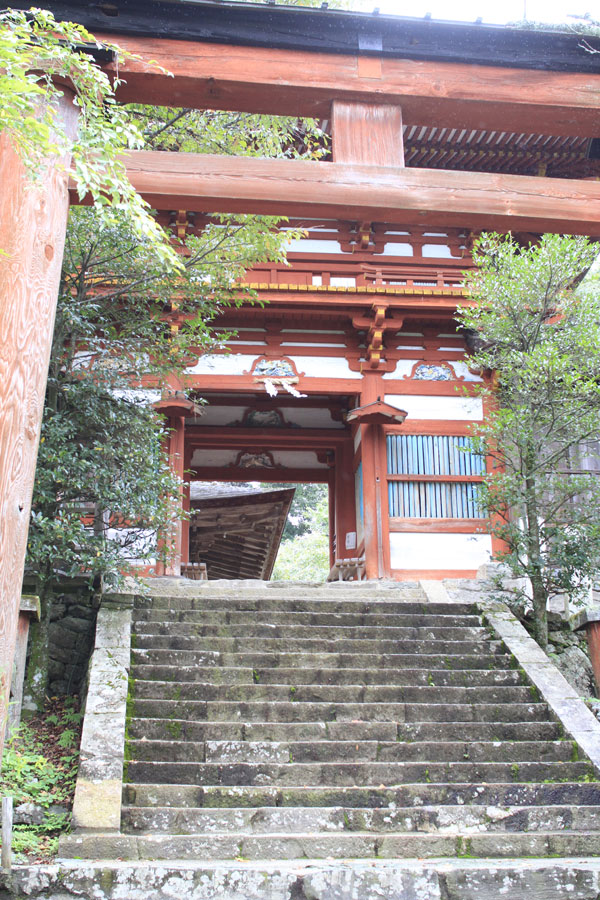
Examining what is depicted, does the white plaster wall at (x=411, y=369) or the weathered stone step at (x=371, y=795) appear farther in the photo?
the white plaster wall at (x=411, y=369)

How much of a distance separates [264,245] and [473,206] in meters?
3.17

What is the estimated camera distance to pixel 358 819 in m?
5.55

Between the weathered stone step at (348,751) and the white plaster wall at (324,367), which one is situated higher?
the white plaster wall at (324,367)

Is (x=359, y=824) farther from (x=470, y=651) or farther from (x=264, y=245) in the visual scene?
(x=264, y=245)

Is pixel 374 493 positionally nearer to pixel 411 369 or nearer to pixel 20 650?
pixel 411 369

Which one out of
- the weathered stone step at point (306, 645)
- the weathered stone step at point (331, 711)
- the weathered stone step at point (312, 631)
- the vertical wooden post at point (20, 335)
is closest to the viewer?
the vertical wooden post at point (20, 335)

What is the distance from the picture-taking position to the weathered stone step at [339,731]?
626cm

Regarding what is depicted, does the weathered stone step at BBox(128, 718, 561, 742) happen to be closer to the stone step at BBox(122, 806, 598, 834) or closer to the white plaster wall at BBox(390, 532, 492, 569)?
the stone step at BBox(122, 806, 598, 834)

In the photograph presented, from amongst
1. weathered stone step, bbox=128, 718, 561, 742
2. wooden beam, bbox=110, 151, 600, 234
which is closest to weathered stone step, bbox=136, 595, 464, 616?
weathered stone step, bbox=128, 718, 561, 742

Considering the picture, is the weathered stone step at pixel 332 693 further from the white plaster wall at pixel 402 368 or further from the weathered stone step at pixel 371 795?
the white plaster wall at pixel 402 368

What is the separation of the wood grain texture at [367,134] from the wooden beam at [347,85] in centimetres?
8

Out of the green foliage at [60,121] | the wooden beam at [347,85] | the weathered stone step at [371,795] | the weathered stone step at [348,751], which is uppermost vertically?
the wooden beam at [347,85]

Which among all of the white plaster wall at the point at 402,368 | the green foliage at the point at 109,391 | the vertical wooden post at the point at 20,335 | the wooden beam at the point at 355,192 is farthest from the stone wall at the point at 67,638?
the white plaster wall at the point at 402,368

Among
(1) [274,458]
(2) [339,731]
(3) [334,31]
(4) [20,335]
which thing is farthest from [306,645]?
(1) [274,458]
